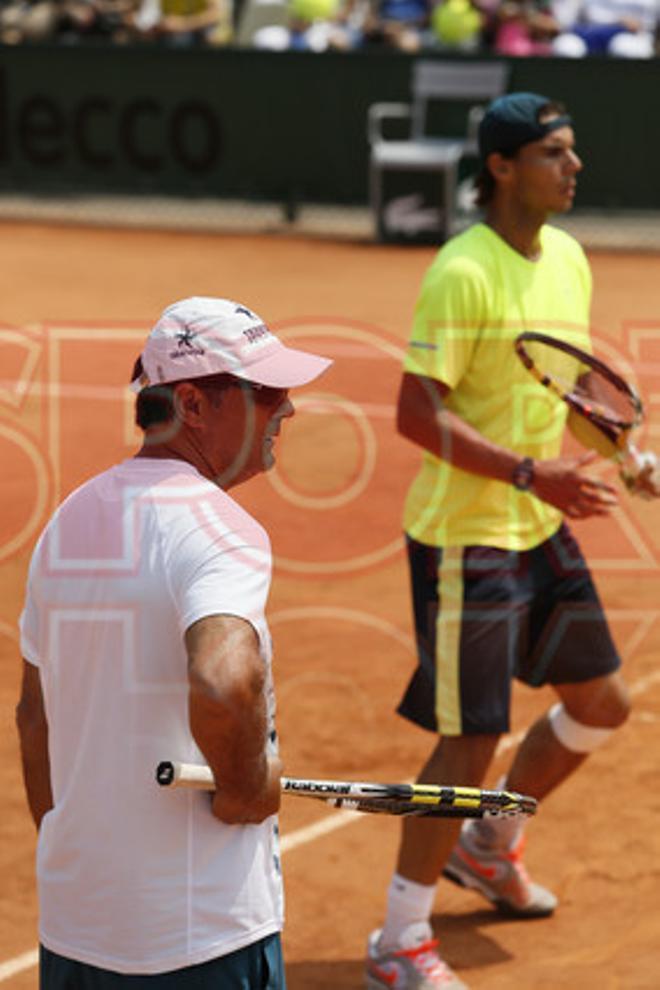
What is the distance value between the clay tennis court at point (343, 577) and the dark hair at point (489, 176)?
2299mm

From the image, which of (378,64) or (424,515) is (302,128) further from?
(424,515)

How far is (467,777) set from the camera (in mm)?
5652

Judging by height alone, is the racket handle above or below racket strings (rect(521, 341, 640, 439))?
above

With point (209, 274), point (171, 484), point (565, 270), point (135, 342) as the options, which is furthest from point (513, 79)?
point (171, 484)

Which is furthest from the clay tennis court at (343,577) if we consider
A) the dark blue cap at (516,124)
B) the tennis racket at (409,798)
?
the dark blue cap at (516,124)

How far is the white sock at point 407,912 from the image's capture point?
569cm

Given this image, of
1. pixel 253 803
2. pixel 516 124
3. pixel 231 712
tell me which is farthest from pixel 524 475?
pixel 231 712

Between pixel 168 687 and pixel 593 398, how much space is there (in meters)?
3.11

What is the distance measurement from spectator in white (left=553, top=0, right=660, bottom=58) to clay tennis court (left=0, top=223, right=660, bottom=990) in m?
2.65

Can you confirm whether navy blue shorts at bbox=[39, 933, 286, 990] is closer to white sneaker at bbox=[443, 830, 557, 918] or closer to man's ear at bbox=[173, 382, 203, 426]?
man's ear at bbox=[173, 382, 203, 426]

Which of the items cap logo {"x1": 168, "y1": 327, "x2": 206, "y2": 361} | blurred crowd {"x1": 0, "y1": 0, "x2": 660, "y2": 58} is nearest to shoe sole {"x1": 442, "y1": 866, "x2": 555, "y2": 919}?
cap logo {"x1": 168, "y1": 327, "x2": 206, "y2": 361}

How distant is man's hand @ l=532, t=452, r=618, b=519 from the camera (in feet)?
18.2

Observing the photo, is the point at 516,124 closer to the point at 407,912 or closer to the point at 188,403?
the point at 407,912

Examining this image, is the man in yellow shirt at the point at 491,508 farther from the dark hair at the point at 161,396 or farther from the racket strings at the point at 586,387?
the dark hair at the point at 161,396
